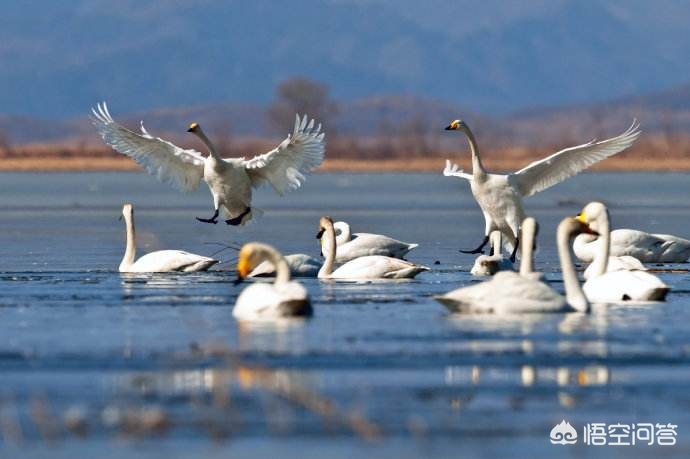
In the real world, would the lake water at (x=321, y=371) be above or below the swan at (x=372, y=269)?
below

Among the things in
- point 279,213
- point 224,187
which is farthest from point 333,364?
point 279,213

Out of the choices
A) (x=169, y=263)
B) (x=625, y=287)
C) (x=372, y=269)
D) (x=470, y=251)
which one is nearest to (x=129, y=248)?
(x=169, y=263)

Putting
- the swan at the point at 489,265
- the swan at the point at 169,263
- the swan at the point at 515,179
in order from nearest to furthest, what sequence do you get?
the swan at the point at 489,265 < the swan at the point at 169,263 < the swan at the point at 515,179

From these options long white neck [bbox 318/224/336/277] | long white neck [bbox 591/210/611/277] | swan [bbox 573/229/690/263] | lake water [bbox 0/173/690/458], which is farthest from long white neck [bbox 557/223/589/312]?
swan [bbox 573/229/690/263]

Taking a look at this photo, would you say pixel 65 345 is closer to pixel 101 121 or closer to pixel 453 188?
pixel 101 121

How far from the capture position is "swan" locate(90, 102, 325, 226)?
67.2 feet

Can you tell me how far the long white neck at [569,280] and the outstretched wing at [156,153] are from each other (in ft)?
24.8

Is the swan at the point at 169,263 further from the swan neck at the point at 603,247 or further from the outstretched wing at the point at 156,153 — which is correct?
the swan neck at the point at 603,247

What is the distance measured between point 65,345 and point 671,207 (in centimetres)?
2595

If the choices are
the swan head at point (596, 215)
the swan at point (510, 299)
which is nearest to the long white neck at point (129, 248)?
the swan head at point (596, 215)

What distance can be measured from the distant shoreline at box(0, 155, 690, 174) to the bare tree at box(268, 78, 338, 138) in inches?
2353

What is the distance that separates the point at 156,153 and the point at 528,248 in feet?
25.2

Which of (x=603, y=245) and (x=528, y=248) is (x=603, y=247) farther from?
(x=528, y=248)

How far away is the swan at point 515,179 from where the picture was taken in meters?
19.8
